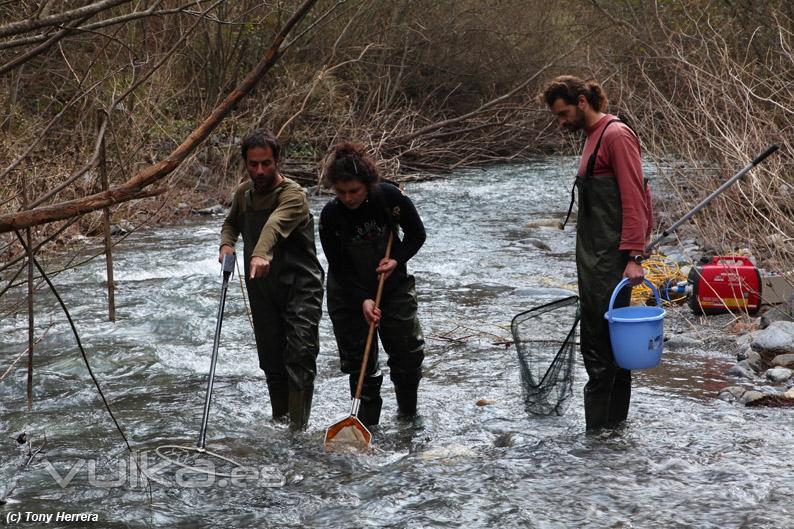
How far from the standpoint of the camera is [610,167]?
185 inches

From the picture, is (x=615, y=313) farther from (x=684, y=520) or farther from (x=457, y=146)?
(x=457, y=146)

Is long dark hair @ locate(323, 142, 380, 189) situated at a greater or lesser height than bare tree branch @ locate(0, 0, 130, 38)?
lesser

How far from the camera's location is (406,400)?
556 cm

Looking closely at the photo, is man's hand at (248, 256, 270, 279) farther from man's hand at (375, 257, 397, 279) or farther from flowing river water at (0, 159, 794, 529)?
flowing river water at (0, 159, 794, 529)

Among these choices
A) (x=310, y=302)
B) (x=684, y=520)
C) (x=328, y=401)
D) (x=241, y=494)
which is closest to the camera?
(x=684, y=520)

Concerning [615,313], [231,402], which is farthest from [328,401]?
[615,313]

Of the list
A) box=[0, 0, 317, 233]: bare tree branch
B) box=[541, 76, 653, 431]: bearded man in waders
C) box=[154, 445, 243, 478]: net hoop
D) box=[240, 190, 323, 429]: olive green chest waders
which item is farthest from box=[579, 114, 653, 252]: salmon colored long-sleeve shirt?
box=[154, 445, 243, 478]: net hoop

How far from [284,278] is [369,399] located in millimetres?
778

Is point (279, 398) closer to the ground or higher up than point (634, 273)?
closer to the ground

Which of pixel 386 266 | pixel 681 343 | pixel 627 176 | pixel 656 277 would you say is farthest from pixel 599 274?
pixel 656 277

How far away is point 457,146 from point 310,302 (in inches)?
587

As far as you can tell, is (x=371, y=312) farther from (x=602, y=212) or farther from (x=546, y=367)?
(x=546, y=367)

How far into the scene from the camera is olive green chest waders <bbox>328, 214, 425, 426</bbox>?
5141mm

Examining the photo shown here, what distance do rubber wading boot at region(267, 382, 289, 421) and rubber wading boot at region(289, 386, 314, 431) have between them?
0.21m
